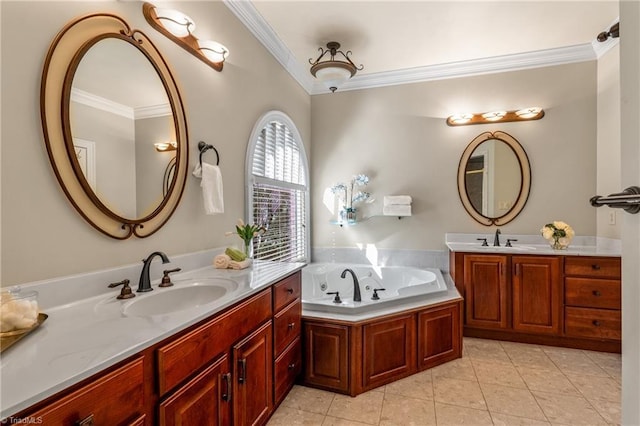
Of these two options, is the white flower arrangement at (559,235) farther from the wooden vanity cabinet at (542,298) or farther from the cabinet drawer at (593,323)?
the cabinet drawer at (593,323)

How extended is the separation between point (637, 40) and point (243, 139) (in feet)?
7.03

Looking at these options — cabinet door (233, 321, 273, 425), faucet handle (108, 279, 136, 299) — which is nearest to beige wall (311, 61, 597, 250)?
cabinet door (233, 321, 273, 425)

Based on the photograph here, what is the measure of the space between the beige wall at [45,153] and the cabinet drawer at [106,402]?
0.60 metres

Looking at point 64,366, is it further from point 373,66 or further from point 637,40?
point 373,66

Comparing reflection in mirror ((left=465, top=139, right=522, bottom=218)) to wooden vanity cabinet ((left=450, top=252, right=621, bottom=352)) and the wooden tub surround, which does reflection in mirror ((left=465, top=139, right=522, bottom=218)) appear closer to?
wooden vanity cabinet ((left=450, top=252, right=621, bottom=352))

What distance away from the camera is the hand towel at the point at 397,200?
339 cm

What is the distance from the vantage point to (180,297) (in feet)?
4.83

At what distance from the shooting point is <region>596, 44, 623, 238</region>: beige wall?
271 centimetres

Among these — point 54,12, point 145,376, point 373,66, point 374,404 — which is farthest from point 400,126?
point 145,376

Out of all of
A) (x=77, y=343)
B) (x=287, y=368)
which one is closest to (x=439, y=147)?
(x=287, y=368)

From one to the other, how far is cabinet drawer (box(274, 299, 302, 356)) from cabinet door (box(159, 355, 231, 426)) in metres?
0.49

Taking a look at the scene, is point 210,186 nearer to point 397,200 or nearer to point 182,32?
point 182,32

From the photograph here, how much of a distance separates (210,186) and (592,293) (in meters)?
3.30

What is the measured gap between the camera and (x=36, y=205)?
108cm
